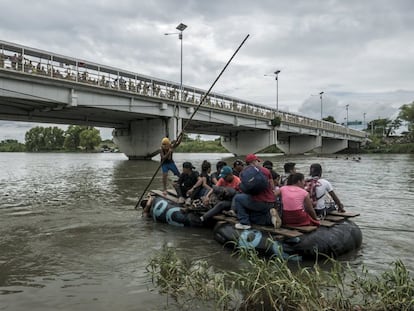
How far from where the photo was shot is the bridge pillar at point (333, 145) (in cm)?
9606

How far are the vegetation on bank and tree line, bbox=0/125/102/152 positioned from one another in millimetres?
110583

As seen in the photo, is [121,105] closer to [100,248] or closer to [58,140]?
[100,248]

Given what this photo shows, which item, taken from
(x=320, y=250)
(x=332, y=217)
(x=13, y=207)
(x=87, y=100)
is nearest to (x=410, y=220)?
(x=332, y=217)

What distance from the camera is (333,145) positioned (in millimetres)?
98062

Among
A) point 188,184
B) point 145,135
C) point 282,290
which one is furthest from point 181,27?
point 282,290

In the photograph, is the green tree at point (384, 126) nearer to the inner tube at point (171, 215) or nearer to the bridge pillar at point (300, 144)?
the bridge pillar at point (300, 144)

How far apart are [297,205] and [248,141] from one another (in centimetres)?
5968

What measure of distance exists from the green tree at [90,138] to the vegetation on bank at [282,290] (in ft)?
363

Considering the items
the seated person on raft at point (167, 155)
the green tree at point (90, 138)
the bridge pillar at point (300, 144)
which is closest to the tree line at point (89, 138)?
the green tree at point (90, 138)

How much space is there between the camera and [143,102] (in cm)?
3759

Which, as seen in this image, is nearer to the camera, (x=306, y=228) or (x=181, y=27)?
(x=306, y=228)

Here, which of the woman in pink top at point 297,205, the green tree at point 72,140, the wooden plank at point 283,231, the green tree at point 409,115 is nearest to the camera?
the wooden plank at point 283,231

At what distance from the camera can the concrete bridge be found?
2697cm

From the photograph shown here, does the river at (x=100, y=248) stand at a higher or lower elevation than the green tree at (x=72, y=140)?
lower
